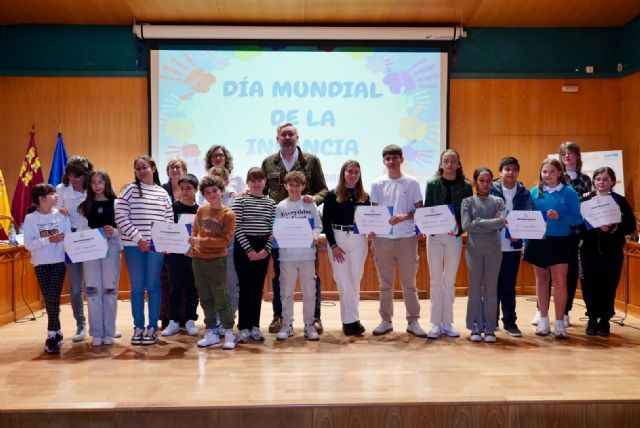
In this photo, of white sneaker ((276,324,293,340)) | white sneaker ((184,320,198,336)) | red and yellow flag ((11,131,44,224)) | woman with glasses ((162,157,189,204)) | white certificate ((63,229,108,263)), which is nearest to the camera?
white certificate ((63,229,108,263))

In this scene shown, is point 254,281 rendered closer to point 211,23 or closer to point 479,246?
point 479,246

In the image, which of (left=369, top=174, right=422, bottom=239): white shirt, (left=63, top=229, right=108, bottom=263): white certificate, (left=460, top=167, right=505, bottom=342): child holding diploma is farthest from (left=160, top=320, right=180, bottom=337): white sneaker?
(left=460, top=167, right=505, bottom=342): child holding diploma

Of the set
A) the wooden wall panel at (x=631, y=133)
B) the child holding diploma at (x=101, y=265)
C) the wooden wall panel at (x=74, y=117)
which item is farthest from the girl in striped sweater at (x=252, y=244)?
the wooden wall panel at (x=631, y=133)

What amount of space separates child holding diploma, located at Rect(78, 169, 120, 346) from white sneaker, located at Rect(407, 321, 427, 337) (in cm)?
225

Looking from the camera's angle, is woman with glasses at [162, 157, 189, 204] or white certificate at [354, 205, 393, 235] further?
woman with glasses at [162, 157, 189, 204]

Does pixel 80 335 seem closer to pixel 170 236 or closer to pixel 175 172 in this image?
pixel 170 236

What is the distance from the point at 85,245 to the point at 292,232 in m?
1.45

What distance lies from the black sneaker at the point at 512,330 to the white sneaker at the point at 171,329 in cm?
260

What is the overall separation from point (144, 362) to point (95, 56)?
15.5 ft

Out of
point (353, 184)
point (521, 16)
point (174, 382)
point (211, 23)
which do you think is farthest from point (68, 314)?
point (521, 16)

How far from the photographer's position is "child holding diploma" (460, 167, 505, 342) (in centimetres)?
436

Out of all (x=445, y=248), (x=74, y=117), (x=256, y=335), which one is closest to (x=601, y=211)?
(x=445, y=248)

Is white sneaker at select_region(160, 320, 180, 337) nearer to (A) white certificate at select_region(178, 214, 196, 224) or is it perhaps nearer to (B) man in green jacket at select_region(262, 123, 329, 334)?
(B) man in green jacket at select_region(262, 123, 329, 334)

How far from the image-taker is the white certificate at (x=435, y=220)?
14.3 ft
